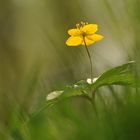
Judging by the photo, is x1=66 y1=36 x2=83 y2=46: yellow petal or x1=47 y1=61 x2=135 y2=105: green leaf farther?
x1=66 y1=36 x2=83 y2=46: yellow petal

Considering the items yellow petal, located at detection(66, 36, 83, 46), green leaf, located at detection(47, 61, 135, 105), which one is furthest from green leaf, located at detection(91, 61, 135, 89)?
yellow petal, located at detection(66, 36, 83, 46)

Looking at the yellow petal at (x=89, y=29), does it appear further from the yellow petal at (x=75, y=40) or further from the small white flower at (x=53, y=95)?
the small white flower at (x=53, y=95)

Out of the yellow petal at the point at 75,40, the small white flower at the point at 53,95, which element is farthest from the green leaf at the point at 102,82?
the yellow petal at the point at 75,40

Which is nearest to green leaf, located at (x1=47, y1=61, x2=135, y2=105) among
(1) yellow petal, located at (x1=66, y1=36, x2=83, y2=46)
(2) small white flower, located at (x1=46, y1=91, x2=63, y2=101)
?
(2) small white flower, located at (x1=46, y1=91, x2=63, y2=101)

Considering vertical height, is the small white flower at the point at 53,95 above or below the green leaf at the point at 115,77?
above

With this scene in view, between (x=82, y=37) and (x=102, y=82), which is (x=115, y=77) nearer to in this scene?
(x=102, y=82)

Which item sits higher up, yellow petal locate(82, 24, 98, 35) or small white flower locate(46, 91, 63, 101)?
yellow petal locate(82, 24, 98, 35)

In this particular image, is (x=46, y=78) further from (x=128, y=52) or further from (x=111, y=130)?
(x=111, y=130)

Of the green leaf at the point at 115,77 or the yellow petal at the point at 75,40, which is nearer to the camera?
the green leaf at the point at 115,77

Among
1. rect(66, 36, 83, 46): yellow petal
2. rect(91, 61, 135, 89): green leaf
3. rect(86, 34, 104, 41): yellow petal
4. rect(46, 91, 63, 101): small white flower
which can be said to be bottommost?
rect(91, 61, 135, 89): green leaf

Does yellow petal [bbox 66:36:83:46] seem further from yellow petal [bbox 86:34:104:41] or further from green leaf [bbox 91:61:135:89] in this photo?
green leaf [bbox 91:61:135:89]

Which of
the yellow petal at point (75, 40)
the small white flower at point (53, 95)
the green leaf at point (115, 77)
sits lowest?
the green leaf at point (115, 77)
